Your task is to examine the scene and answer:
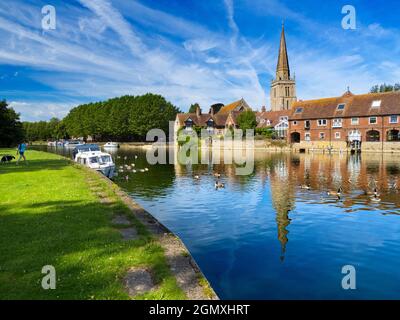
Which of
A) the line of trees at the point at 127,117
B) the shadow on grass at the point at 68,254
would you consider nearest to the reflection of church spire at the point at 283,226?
the shadow on grass at the point at 68,254

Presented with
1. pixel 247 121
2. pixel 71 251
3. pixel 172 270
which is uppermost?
pixel 247 121

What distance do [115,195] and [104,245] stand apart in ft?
32.7

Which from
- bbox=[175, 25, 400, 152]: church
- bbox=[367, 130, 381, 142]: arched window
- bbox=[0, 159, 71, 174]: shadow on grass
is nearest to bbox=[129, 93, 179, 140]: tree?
bbox=[175, 25, 400, 152]: church

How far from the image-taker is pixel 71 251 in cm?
1061

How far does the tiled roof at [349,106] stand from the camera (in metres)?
78.6

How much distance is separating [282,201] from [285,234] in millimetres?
8389

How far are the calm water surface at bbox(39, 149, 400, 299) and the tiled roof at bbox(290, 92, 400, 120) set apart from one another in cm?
5297

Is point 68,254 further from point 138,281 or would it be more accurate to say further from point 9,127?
point 9,127

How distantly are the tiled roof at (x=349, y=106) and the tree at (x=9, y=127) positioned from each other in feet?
239

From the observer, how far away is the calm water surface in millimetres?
11688

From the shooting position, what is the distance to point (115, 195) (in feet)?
69.1

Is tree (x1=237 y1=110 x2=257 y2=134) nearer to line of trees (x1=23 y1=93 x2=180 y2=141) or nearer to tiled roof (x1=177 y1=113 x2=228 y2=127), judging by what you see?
tiled roof (x1=177 y1=113 x2=228 y2=127)

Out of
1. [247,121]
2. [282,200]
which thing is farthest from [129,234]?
[247,121]
